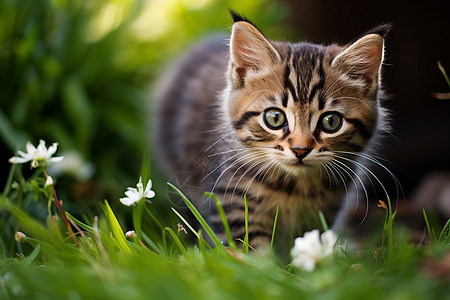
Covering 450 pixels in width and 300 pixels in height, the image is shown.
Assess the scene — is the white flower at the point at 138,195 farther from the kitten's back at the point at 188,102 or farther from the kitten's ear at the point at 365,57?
the kitten's back at the point at 188,102

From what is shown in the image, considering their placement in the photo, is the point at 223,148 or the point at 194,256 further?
the point at 223,148

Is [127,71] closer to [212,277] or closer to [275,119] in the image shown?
[275,119]

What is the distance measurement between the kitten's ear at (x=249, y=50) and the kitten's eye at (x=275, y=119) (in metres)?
0.20

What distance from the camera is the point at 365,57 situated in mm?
1794

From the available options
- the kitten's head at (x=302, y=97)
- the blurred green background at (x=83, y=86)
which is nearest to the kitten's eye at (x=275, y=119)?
the kitten's head at (x=302, y=97)

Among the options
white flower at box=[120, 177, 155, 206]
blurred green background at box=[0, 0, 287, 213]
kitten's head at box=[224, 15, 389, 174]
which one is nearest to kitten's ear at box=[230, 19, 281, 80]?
kitten's head at box=[224, 15, 389, 174]

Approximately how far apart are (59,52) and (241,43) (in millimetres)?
1611

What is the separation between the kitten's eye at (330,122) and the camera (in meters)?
1.68

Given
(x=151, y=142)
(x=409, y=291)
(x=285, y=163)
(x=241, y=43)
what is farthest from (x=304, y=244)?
(x=151, y=142)

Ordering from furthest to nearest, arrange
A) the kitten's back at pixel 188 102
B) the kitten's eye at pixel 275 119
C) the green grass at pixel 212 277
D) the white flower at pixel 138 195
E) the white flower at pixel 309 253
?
the kitten's back at pixel 188 102
the kitten's eye at pixel 275 119
the white flower at pixel 138 195
the white flower at pixel 309 253
the green grass at pixel 212 277

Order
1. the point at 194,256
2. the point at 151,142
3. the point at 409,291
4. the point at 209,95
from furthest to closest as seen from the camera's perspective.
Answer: the point at 151,142 < the point at 209,95 < the point at 194,256 < the point at 409,291

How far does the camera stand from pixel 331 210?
75.4 inches

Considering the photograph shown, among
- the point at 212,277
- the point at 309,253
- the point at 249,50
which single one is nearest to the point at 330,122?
the point at 249,50

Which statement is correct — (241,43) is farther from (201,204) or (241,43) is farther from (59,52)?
(59,52)
